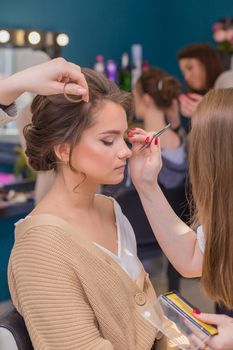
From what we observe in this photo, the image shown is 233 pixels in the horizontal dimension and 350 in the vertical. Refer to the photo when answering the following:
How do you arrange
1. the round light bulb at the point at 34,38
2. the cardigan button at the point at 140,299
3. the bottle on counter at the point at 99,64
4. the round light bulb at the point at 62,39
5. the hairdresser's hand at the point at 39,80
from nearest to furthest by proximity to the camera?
the hairdresser's hand at the point at 39,80 → the cardigan button at the point at 140,299 → the round light bulb at the point at 34,38 → the round light bulb at the point at 62,39 → the bottle on counter at the point at 99,64

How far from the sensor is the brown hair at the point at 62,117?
1111mm

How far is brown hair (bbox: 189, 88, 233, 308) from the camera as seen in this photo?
1.08m

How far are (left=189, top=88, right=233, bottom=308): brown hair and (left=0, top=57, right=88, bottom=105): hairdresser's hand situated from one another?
0.30m

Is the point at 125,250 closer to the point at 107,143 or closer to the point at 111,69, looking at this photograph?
the point at 107,143

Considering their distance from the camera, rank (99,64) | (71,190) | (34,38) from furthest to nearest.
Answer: (99,64), (34,38), (71,190)

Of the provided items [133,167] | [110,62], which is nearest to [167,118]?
[110,62]

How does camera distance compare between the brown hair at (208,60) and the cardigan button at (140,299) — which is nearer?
the cardigan button at (140,299)

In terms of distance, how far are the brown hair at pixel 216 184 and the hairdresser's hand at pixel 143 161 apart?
13 centimetres

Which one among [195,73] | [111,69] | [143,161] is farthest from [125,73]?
[143,161]

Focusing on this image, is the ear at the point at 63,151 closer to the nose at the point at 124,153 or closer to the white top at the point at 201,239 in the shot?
the nose at the point at 124,153

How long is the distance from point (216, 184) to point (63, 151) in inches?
12.8

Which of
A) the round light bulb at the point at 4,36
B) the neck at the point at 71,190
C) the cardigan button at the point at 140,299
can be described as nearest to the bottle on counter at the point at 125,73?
the round light bulb at the point at 4,36

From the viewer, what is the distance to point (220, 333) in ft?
3.28

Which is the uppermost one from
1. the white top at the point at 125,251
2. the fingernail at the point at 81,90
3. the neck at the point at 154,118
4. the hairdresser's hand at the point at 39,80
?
the hairdresser's hand at the point at 39,80
